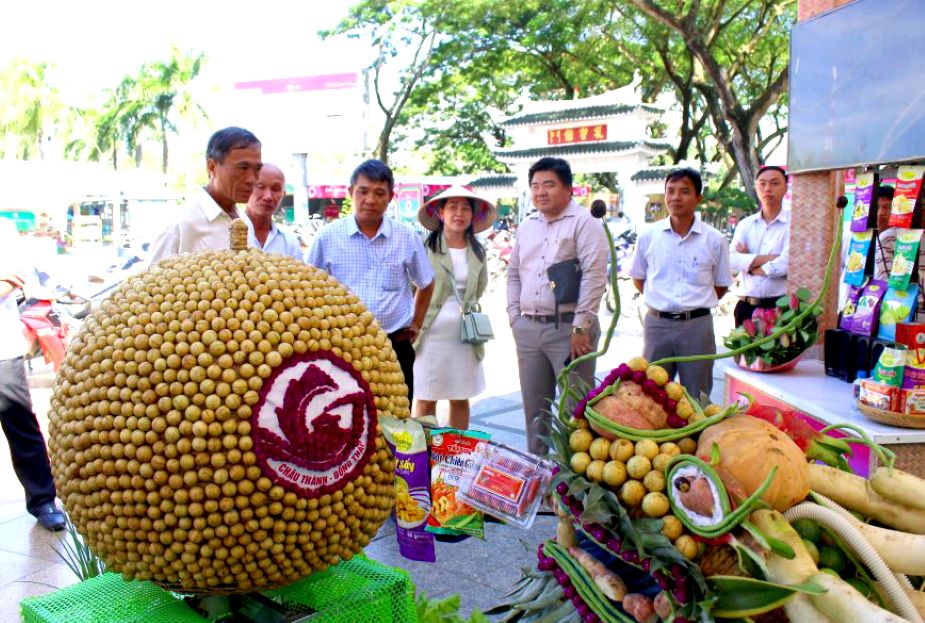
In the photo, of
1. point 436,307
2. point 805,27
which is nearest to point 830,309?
point 805,27

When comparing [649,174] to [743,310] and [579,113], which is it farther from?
[743,310]

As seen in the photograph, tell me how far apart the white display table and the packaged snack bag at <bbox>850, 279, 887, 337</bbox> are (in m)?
0.25

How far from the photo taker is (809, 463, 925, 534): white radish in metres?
1.44

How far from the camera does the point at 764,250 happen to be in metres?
4.55

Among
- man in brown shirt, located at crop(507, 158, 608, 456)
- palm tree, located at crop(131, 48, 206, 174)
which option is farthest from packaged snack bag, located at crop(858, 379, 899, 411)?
palm tree, located at crop(131, 48, 206, 174)

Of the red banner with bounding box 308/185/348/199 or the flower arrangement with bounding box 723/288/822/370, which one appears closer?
the flower arrangement with bounding box 723/288/822/370

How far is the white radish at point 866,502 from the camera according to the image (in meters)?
1.44

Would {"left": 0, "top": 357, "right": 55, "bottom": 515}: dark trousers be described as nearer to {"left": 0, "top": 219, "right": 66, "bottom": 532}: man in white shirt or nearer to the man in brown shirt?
{"left": 0, "top": 219, "right": 66, "bottom": 532}: man in white shirt

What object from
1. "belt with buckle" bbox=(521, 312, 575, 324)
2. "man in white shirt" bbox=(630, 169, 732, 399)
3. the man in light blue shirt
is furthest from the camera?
"man in white shirt" bbox=(630, 169, 732, 399)

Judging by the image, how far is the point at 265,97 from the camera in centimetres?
2558

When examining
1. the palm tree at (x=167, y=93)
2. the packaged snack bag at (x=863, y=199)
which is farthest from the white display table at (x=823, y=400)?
the palm tree at (x=167, y=93)

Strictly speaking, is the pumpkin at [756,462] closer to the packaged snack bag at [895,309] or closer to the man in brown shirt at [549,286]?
the packaged snack bag at [895,309]

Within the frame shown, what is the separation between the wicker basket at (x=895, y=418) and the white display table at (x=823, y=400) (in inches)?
0.8

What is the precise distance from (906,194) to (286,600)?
2.64 m
